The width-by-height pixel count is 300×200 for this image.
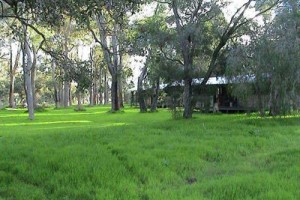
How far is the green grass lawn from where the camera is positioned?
291 inches

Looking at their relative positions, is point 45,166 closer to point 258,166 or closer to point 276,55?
point 258,166

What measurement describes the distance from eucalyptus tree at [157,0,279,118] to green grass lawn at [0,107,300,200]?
8.93 meters

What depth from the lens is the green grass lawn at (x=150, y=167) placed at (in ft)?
24.2

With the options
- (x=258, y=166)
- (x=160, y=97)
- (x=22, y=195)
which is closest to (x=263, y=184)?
(x=258, y=166)

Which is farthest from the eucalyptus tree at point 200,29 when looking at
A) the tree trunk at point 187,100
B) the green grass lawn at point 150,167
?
→ the green grass lawn at point 150,167

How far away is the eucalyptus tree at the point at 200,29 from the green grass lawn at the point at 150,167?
352 inches

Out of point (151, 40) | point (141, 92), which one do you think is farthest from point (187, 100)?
point (141, 92)

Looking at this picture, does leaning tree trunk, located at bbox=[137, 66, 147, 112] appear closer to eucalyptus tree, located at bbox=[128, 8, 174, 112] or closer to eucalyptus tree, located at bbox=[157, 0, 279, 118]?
eucalyptus tree, located at bbox=[128, 8, 174, 112]

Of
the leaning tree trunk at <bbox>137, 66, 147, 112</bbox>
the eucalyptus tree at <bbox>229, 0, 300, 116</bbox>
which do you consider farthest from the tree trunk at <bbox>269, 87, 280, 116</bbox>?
the leaning tree trunk at <bbox>137, 66, 147, 112</bbox>

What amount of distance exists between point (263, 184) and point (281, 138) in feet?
23.6

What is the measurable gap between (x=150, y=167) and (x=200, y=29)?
46.4 feet

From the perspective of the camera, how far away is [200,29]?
22.1 meters

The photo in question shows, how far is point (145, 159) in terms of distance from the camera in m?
9.96

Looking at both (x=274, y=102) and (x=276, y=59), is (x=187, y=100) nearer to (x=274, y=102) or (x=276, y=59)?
(x=274, y=102)
